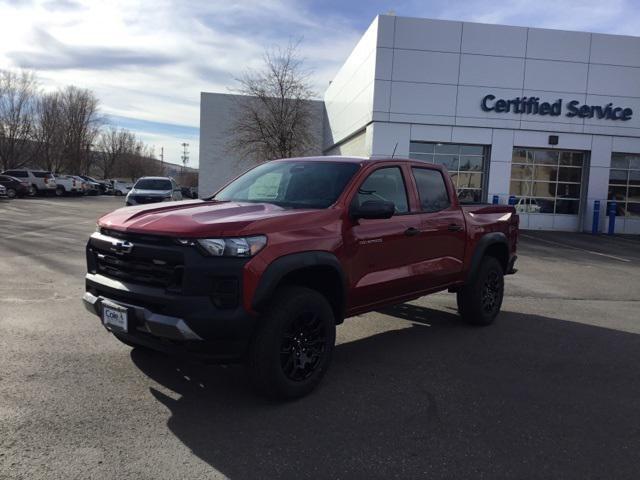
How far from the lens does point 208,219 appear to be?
3.92 meters

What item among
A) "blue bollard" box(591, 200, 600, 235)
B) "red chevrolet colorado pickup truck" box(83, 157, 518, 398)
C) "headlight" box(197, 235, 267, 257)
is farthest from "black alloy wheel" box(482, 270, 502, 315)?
"blue bollard" box(591, 200, 600, 235)

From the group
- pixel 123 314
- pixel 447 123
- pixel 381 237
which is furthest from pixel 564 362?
pixel 447 123

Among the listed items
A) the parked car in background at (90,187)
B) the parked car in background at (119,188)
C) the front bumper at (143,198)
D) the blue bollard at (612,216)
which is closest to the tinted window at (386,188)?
the front bumper at (143,198)

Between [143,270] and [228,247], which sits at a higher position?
[228,247]

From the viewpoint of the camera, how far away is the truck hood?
3711mm

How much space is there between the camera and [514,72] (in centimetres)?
2191

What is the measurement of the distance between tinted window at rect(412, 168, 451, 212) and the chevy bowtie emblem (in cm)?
291

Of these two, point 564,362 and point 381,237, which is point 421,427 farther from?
point 564,362

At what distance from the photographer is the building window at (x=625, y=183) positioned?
23.3m

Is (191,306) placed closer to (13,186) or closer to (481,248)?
(481,248)

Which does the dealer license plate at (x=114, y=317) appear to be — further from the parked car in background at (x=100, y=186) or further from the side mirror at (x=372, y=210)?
the parked car in background at (x=100, y=186)

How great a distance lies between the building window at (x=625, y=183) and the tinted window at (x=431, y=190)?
67.6 feet

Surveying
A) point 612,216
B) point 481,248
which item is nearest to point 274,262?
point 481,248

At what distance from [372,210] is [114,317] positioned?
2.11 meters
